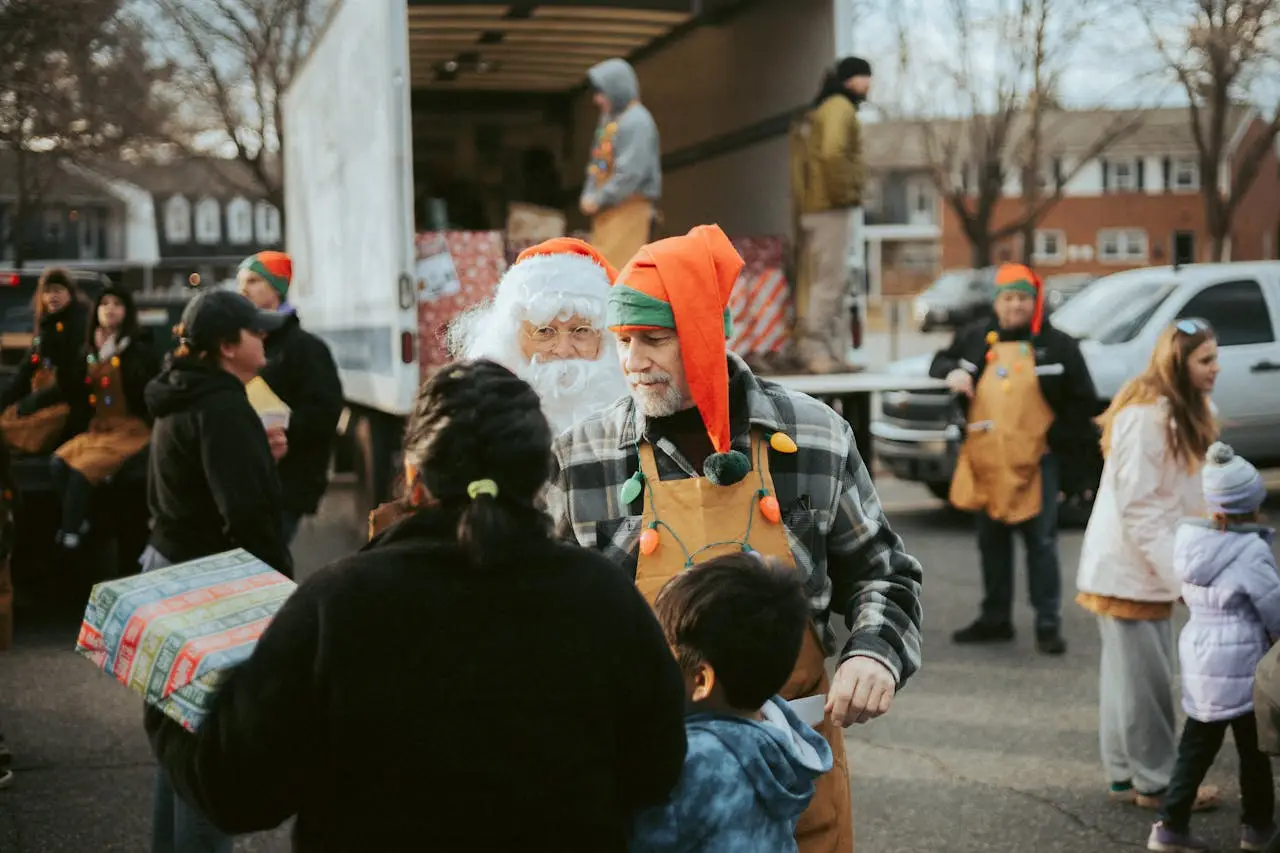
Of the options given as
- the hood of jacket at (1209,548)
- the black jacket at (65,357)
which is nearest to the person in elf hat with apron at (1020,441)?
the hood of jacket at (1209,548)

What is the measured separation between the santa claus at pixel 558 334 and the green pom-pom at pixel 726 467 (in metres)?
1.27

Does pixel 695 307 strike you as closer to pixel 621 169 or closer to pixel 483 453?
pixel 483 453

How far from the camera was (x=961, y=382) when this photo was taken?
26.3ft

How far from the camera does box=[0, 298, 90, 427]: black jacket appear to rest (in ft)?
26.7

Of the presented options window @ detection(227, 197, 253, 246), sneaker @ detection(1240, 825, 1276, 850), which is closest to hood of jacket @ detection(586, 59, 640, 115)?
sneaker @ detection(1240, 825, 1276, 850)

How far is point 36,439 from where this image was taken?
8.20 metres

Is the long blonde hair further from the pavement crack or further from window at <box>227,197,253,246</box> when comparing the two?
window at <box>227,197,253,246</box>

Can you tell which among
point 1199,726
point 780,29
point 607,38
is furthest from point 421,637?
point 607,38

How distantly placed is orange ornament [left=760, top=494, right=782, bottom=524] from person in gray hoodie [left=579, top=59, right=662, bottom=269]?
605 cm

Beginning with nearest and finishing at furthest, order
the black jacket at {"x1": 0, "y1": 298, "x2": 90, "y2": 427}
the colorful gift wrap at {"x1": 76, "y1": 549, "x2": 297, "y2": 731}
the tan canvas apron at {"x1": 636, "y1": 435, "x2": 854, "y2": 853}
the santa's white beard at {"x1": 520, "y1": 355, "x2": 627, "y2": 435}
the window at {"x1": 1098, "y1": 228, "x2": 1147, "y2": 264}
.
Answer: the colorful gift wrap at {"x1": 76, "y1": 549, "x2": 297, "y2": 731}
the tan canvas apron at {"x1": 636, "y1": 435, "x2": 854, "y2": 853}
the santa's white beard at {"x1": 520, "y1": 355, "x2": 627, "y2": 435}
the black jacket at {"x1": 0, "y1": 298, "x2": 90, "y2": 427}
the window at {"x1": 1098, "y1": 228, "x2": 1147, "y2": 264}

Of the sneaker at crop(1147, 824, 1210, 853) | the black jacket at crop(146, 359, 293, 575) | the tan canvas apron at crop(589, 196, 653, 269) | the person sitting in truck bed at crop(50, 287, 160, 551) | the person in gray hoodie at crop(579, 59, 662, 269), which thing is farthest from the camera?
the tan canvas apron at crop(589, 196, 653, 269)

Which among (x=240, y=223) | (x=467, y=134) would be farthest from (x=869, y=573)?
(x=240, y=223)

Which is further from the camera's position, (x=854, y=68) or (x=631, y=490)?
(x=854, y=68)

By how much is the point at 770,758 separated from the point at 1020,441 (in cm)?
579
